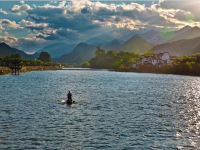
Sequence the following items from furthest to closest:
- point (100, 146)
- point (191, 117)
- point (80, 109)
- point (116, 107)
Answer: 1. point (116, 107)
2. point (80, 109)
3. point (191, 117)
4. point (100, 146)

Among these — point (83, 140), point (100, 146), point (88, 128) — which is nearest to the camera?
point (100, 146)

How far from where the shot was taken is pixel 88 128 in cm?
6681

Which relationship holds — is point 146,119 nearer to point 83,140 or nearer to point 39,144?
point 83,140

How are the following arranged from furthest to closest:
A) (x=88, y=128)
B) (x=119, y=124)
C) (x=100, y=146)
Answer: (x=119, y=124)
(x=88, y=128)
(x=100, y=146)

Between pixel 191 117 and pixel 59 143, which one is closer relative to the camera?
pixel 59 143

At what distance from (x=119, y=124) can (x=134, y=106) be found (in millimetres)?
32514

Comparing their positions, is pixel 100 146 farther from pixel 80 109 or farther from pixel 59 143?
pixel 80 109

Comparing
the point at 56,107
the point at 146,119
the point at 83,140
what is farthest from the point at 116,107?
the point at 83,140

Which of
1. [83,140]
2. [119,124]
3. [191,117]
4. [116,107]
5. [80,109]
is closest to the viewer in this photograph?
[83,140]

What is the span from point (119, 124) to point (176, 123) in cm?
1149

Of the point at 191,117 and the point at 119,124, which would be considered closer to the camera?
the point at 119,124

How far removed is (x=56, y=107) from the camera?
98375mm

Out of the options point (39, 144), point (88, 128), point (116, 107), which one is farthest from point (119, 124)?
point (116, 107)

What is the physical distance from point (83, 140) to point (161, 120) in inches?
1013
